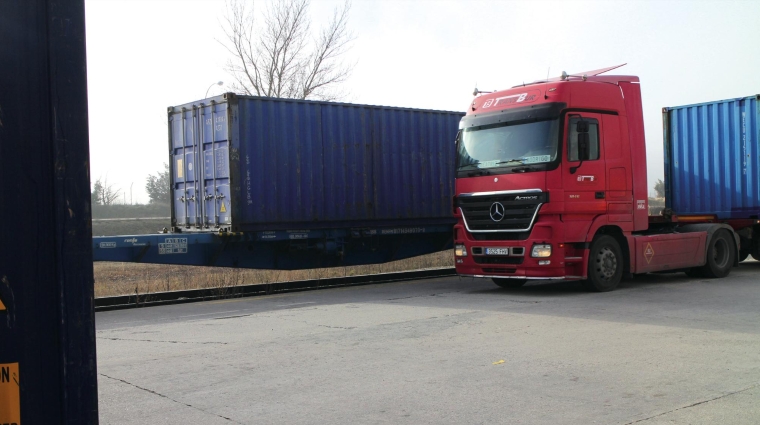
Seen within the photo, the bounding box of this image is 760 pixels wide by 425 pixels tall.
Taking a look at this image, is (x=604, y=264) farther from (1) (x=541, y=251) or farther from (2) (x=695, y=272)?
(2) (x=695, y=272)

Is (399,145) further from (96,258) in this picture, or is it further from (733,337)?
(733,337)

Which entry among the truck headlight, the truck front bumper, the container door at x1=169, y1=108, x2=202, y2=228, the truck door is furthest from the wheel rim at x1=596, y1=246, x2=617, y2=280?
the container door at x1=169, y1=108, x2=202, y2=228

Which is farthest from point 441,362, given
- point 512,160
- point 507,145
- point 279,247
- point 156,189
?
point 156,189

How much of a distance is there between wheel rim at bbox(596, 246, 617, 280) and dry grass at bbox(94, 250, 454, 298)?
678 cm

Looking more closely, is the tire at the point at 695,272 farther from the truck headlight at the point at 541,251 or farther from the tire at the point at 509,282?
the truck headlight at the point at 541,251

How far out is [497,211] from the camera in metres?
12.7

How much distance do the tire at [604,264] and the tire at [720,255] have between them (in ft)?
9.80

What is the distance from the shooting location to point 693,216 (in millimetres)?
16000

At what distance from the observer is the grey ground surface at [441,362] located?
17.9 ft

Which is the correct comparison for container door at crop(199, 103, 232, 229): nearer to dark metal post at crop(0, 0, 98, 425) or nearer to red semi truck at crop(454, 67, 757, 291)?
red semi truck at crop(454, 67, 757, 291)

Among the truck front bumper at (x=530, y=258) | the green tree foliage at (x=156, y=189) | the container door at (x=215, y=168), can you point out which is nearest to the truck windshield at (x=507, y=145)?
the truck front bumper at (x=530, y=258)

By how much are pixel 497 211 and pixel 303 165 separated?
4.43 m

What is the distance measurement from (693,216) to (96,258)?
39.4ft

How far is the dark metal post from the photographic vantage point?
6.75ft
